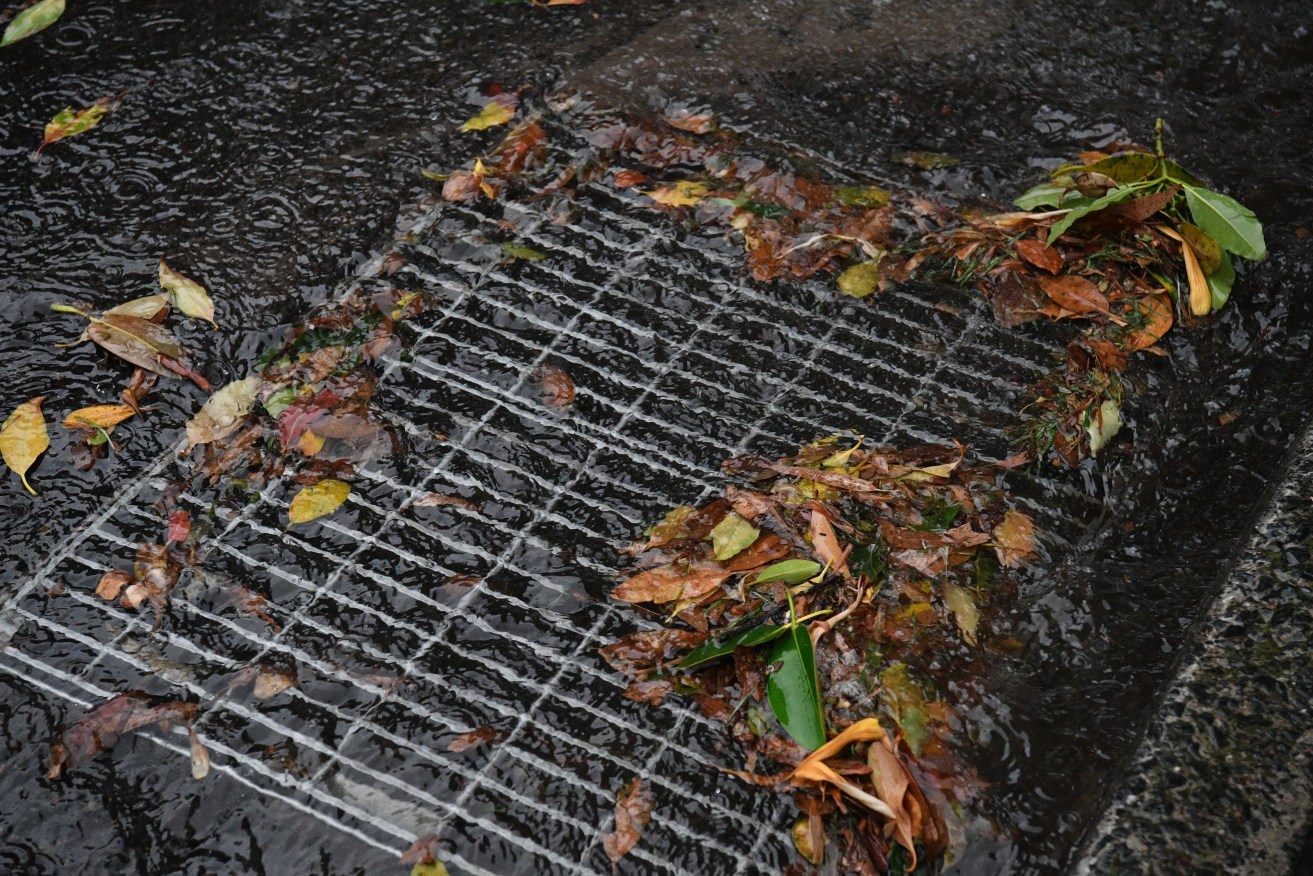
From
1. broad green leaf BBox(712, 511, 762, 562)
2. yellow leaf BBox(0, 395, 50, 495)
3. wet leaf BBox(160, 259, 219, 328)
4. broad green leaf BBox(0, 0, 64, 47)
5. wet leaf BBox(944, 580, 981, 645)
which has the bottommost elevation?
wet leaf BBox(944, 580, 981, 645)

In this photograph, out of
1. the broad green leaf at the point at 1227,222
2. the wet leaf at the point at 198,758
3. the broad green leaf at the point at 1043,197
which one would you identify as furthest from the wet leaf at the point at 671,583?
the broad green leaf at the point at 1227,222

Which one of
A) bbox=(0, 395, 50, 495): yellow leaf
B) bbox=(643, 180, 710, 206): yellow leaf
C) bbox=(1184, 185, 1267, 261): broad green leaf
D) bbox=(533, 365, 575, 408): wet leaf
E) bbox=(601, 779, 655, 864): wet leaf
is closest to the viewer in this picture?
bbox=(601, 779, 655, 864): wet leaf

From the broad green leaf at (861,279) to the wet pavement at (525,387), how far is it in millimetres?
79

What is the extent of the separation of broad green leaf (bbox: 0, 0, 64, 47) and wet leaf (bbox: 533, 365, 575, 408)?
2.39m

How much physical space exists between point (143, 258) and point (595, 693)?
1800 millimetres

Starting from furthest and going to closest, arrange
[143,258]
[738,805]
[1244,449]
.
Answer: [143,258]
[1244,449]
[738,805]

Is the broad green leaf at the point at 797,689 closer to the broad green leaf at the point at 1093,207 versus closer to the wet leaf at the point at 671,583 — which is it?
the wet leaf at the point at 671,583

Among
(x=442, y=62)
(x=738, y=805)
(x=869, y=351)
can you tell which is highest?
(x=442, y=62)

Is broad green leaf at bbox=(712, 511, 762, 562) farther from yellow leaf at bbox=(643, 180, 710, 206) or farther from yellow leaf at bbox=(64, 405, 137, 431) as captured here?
yellow leaf at bbox=(64, 405, 137, 431)

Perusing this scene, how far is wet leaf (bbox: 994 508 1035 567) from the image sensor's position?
2.44 meters

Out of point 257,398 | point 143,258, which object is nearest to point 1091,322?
point 257,398

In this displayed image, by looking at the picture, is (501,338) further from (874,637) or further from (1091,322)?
(1091,322)

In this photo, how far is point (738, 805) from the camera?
2.10 m

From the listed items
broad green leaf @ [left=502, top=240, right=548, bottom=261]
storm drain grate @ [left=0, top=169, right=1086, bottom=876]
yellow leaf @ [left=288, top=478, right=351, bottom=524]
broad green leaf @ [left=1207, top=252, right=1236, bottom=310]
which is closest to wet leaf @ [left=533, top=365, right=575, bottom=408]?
storm drain grate @ [left=0, top=169, right=1086, bottom=876]
